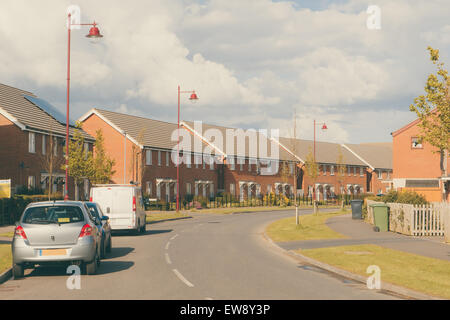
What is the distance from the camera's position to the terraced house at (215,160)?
59.4 m

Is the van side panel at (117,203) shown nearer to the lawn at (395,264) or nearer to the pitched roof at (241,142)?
the lawn at (395,264)

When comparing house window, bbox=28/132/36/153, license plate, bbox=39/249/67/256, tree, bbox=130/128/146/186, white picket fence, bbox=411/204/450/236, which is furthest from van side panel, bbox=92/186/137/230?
tree, bbox=130/128/146/186

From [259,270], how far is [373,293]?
363cm

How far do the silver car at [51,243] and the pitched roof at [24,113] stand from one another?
28.8 meters

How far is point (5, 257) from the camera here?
15.4 metres

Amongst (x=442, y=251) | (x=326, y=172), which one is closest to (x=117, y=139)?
(x=326, y=172)

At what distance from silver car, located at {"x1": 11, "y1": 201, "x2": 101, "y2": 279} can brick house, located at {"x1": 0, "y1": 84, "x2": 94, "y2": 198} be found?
25.7 m

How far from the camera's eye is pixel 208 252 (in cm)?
1827

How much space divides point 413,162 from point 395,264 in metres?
38.7

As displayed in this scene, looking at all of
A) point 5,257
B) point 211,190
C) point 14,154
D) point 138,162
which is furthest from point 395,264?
point 211,190

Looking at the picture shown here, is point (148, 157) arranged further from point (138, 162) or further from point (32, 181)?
point (32, 181)

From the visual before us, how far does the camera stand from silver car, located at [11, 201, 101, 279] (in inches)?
492

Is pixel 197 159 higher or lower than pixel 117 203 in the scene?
higher
